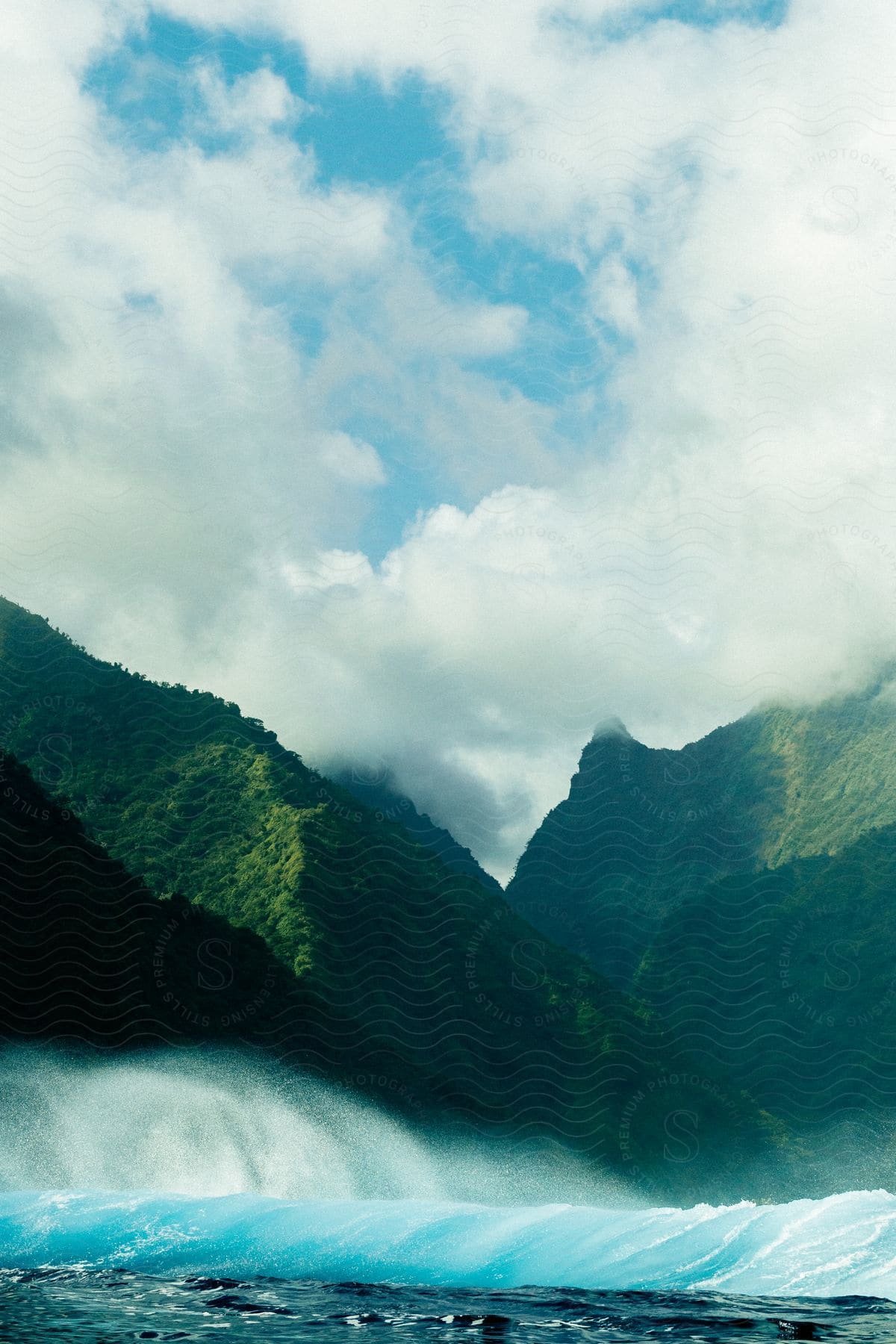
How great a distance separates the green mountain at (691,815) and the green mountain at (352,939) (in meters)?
27.6

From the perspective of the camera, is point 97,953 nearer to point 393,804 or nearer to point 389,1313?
point 389,1313

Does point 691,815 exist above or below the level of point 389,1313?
above

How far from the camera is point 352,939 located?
56031mm

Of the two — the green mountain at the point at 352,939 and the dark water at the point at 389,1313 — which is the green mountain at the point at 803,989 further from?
the dark water at the point at 389,1313

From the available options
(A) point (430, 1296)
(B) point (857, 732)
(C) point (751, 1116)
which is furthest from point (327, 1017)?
(B) point (857, 732)

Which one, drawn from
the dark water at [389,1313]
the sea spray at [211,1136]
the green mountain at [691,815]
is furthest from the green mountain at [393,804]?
the dark water at [389,1313]

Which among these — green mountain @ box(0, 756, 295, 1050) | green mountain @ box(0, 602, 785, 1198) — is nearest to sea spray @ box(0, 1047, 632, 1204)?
green mountain @ box(0, 756, 295, 1050)

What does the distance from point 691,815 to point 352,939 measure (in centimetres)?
6140

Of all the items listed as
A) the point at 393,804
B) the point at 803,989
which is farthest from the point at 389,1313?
the point at 393,804

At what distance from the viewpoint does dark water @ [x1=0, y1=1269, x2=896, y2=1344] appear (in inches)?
354

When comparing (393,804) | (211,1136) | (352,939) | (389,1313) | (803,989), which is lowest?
(389,1313)

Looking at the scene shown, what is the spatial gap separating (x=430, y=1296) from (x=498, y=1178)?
40.8 meters

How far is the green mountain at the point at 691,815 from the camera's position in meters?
96.1

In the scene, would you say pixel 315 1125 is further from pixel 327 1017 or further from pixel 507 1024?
pixel 507 1024
